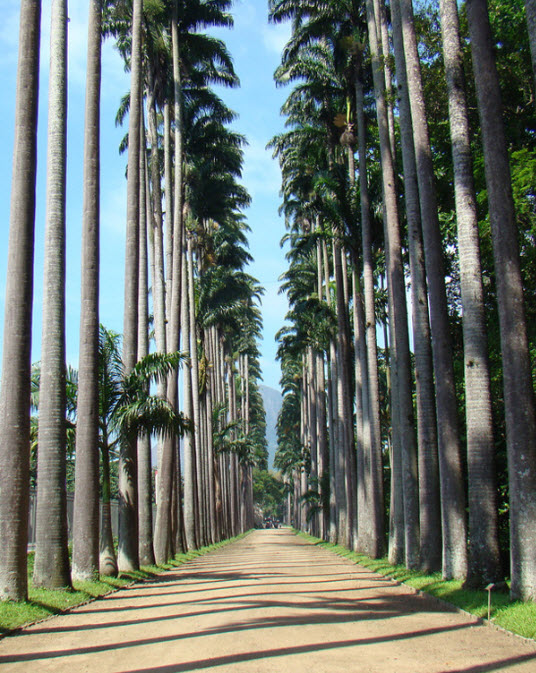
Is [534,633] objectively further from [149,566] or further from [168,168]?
[168,168]

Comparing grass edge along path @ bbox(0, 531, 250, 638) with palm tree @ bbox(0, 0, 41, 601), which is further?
palm tree @ bbox(0, 0, 41, 601)

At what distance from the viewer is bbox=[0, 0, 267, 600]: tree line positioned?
11500 millimetres

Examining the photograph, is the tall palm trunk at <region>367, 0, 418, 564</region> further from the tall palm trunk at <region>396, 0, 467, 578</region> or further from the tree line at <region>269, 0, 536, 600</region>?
the tall palm trunk at <region>396, 0, 467, 578</region>

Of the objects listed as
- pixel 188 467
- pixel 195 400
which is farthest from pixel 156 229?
pixel 188 467

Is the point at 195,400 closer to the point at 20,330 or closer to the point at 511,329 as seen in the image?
the point at 20,330

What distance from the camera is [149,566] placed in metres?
20.0

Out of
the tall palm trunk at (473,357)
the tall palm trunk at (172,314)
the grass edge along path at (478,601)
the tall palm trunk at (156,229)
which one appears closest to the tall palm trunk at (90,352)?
the grass edge along path at (478,601)

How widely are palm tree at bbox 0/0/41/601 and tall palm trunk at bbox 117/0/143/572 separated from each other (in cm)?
654

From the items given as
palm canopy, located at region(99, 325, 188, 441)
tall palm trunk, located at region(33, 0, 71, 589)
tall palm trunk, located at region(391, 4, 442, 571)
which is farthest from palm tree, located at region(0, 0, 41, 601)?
tall palm trunk, located at region(391, 4, 442, 571)

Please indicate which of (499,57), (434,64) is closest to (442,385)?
(499,57)

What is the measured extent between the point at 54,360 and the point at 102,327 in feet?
15.7

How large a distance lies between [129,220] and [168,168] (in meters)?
9.31

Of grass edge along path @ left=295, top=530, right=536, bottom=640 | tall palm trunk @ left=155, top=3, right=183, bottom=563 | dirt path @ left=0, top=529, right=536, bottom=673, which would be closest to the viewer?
Answer: dirt path @ left=0, top=529, right=536, bottom=673

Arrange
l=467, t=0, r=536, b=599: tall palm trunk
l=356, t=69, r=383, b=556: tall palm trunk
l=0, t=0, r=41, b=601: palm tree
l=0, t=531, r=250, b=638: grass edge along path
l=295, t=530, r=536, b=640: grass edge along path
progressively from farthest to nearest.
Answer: l=356, t=69, r=383, b=556: tall palm trunk → l=0, t=0, r=41, b=601: palm tree → l=467, t=0, r=536, b=599: tall palm trunk → l=0, t=531, r=250, b=638: grass edge along path → l=295, t=530, r=536, b=640: grass edge along path
